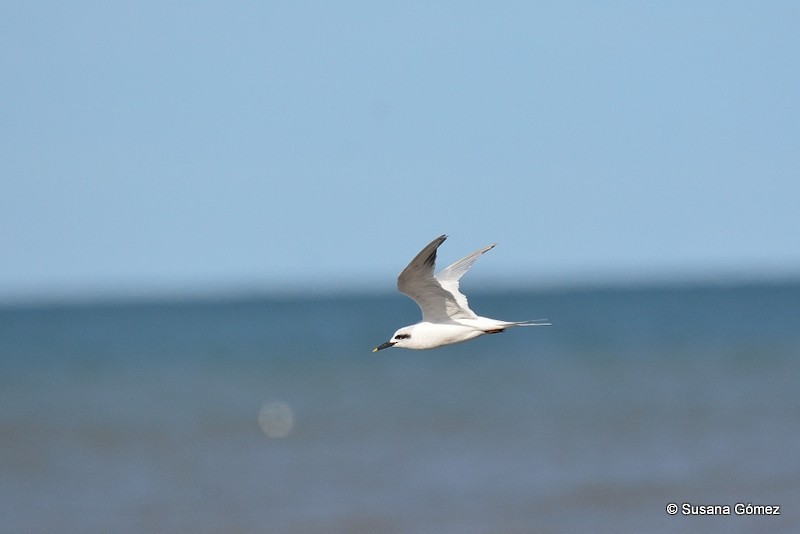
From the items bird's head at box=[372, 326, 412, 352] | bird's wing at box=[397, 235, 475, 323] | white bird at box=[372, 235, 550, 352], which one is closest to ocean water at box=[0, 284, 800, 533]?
bird's head at box=[372, 326, 412, 352]

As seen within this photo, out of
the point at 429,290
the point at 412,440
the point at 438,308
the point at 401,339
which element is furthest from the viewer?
the point at 412,440

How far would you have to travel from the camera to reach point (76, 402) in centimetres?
3575

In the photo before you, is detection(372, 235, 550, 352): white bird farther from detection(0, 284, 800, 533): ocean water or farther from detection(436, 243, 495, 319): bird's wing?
detection(0, 284, 800, 533): ocean water

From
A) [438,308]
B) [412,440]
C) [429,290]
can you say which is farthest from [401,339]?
[412,440]

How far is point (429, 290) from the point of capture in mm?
14789

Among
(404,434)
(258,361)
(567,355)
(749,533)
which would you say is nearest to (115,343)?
(258,361)

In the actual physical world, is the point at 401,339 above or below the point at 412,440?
below

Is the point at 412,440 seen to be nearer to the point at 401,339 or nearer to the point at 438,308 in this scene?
the point at 401,339

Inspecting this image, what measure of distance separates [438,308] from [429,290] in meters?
0.45

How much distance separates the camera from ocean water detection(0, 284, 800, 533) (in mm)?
19969

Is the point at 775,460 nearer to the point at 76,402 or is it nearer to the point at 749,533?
the point at 749,533

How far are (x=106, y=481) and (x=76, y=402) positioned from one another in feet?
44.0

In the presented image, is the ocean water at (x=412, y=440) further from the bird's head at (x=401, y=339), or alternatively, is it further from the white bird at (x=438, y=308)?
the white bird at (x=438, y=308)

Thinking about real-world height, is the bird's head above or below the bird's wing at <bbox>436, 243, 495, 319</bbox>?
below
